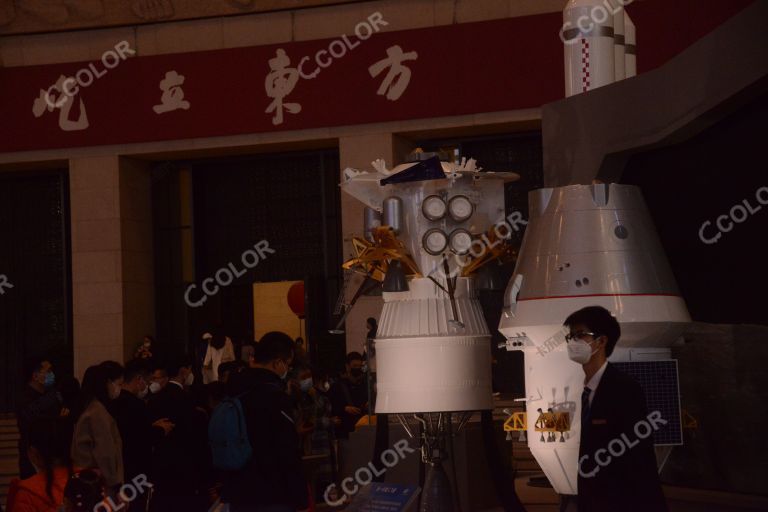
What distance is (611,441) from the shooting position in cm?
575

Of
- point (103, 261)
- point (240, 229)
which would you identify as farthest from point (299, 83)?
point (103, 261)

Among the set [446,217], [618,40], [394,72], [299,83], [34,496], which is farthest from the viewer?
[299,83]

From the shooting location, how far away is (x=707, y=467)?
9.62 metres

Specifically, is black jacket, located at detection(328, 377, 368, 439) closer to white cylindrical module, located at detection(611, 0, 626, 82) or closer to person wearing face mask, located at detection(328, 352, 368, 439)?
person wearing face mask, located at detection(328, 352, 368, 439)

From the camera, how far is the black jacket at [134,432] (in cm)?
964

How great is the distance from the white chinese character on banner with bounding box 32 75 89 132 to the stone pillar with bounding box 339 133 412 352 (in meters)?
4.45

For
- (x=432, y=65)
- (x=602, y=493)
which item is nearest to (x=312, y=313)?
(x=432, y=65)

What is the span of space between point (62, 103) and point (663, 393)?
46.3 ft

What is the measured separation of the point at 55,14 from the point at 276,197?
4743 millimetres

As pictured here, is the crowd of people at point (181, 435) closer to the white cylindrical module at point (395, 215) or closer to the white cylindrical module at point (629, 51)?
the white cylindrical module at point (395, 215)

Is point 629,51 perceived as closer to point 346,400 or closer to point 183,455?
point 346,400

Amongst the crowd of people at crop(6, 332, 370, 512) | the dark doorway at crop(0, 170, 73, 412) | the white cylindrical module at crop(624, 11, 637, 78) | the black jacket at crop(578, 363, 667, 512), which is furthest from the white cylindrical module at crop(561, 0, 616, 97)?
the dark doorway at crop(0, 170, 73, 412)

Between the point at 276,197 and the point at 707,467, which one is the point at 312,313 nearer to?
the point at 276,197

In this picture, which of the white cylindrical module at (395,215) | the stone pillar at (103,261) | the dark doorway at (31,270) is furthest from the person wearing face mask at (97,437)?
the dark doorway at (31,270)
